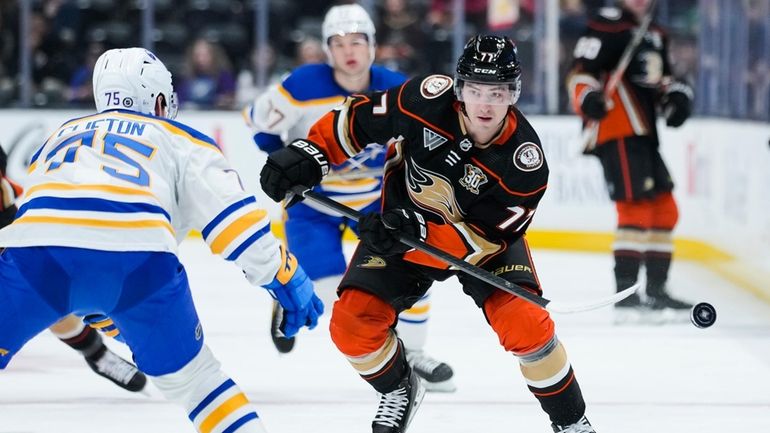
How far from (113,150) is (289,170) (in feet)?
2.13

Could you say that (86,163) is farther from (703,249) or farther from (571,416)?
(703,249)

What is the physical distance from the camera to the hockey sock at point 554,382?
3111mm

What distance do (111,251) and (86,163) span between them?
0.20 metres

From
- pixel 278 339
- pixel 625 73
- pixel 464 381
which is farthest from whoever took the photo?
pixel 625 73

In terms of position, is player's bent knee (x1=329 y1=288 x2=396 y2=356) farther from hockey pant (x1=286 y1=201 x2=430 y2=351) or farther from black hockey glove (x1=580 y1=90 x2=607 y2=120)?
black hockey glove (x1=580 y1=90 x2=607 y2=120)

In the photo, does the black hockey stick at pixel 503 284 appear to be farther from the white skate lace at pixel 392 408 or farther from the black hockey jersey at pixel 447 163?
the white skate lace at pixel 392 408

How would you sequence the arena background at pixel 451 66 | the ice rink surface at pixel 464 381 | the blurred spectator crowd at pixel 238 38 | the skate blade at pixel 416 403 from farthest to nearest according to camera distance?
the blurred spectator crowd at pixel 238 38
the arena background at pixel 451 66
the ice rink surface at pixel 464 381
the skate blade at pixel 416 403

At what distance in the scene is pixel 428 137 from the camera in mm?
3166

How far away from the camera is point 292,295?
283 centimetres

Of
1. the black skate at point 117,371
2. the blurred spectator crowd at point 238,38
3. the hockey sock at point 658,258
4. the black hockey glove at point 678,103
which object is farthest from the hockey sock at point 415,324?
the blurred spectator crowd at point 238,38

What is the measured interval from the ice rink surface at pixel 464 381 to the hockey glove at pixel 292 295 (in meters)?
0.77

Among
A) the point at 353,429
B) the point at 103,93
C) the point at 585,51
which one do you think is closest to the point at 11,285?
the point at 103,93

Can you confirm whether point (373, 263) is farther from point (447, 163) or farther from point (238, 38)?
point (238, 38)

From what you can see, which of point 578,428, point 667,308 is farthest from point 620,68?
point 578,428
